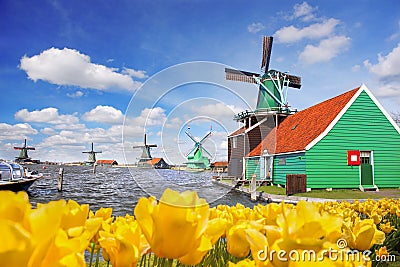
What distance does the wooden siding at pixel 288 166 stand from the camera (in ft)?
49.8

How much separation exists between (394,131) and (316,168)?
4.68 m

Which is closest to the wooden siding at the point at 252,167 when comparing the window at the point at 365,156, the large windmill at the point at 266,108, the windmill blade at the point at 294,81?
the large windmill at the point at 266,108

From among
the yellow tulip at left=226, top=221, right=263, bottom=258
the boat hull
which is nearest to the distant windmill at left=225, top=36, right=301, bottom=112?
the boat hull

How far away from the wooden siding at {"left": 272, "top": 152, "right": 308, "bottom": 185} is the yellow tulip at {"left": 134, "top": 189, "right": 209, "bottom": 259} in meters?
15.1

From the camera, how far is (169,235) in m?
0.61

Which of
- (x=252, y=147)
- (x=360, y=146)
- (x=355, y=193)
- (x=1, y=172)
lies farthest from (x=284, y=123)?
(x=1, y=172)

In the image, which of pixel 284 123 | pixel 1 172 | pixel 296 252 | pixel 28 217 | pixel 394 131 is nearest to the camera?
pixel 28 217

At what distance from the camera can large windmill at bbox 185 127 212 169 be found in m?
2.59

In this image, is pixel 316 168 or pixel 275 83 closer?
pixel 316 168

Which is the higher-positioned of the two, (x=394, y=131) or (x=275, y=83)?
(x=275, y=83)

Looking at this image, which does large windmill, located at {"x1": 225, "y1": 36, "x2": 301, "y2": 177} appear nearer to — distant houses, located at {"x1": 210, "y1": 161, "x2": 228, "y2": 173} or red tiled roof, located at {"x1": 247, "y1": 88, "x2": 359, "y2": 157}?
red tiled roof, located at {"x1": 247, "y1": 88, "x2": 359, "y2": 157}

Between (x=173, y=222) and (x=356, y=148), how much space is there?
16.5m

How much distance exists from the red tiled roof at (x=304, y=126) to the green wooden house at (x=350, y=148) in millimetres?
64

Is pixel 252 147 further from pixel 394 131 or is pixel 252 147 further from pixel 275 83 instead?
pixel 394 131
